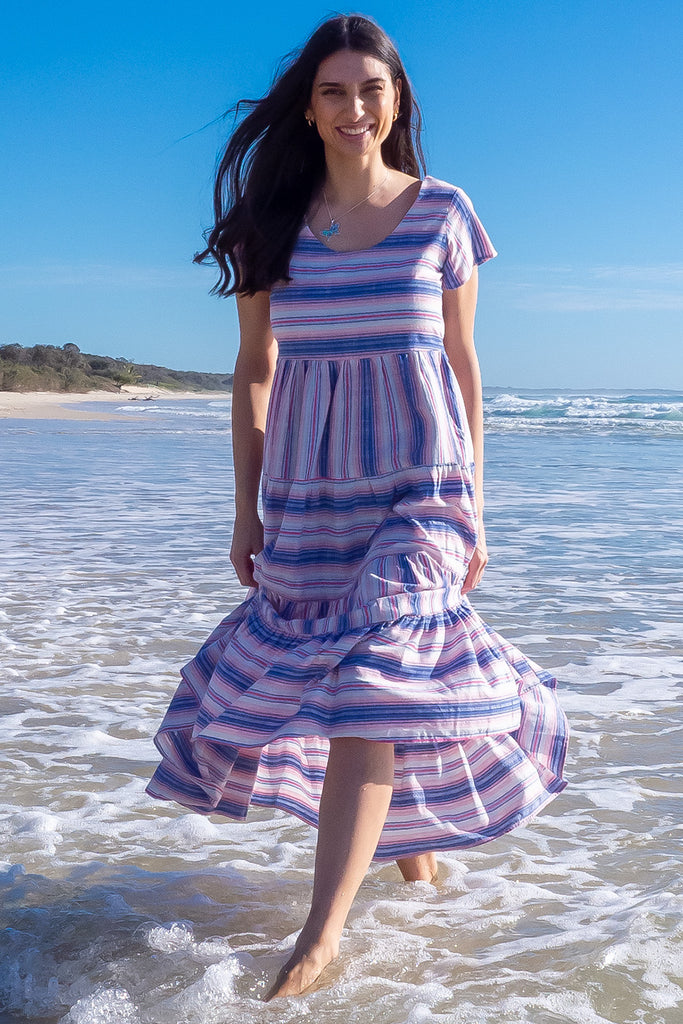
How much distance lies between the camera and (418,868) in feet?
8.30

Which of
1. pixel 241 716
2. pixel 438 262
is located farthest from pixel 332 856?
pixel 438 262

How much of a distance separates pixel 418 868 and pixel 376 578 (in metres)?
0.85

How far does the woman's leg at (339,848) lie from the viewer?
76.2 inches

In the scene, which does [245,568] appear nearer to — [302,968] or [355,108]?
[302,968]

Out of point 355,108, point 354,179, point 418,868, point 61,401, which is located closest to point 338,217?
→ point 354,179

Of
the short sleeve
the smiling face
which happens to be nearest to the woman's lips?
the smiling face

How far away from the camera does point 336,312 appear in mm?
2193

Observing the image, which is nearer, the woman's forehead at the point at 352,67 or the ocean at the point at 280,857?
the ocean at the point at 280,857

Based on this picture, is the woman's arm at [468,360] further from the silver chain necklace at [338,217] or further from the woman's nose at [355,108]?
the woman's nose at [355,108]

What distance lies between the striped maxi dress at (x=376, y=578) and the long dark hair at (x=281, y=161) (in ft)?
0.32

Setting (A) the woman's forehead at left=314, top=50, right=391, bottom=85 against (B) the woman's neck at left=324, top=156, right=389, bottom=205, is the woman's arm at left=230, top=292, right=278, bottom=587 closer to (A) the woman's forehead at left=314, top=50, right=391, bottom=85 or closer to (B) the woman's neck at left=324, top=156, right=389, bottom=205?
(B) the woman's neck at left=324, top=156, right=389, bottom=205

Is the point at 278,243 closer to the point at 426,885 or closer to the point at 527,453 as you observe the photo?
the point at 426,885

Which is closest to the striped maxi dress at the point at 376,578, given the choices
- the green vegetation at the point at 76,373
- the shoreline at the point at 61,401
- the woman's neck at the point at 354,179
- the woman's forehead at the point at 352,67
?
the woman's neck at the point at 354,179

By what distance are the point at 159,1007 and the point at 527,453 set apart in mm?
14496
